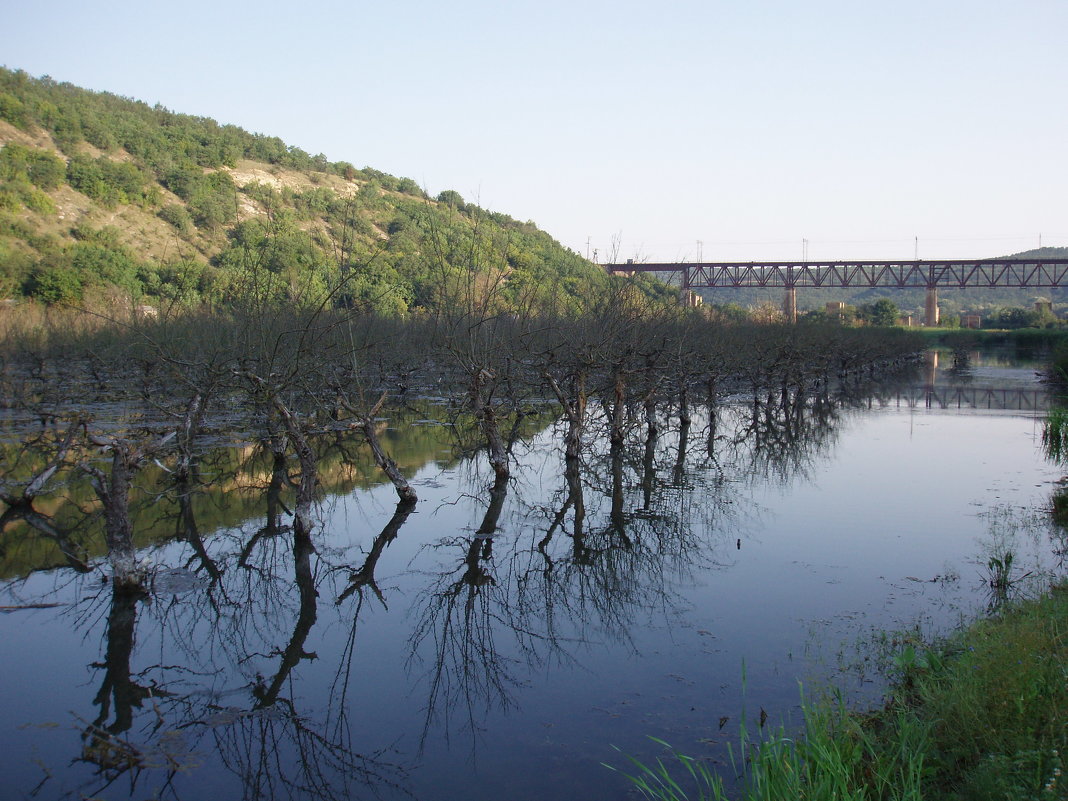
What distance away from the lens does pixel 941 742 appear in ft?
17.6

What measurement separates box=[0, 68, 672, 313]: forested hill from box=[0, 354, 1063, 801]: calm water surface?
432 inches

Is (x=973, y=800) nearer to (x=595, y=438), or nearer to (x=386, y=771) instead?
(x=386, y=771)

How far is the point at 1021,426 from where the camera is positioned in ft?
79.7

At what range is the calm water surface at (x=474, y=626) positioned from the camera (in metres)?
6.04

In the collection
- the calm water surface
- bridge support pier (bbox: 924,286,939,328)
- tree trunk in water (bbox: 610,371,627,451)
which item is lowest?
the calm water surface

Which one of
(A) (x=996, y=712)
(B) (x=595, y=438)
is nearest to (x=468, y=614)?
(A) (x=996, y=712)

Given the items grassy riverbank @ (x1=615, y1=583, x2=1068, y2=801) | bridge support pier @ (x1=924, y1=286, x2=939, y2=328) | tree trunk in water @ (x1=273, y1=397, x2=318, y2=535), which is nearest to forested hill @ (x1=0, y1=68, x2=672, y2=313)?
tree trunk in water @ (x1=273, y1=397, x2=318, y2=535)

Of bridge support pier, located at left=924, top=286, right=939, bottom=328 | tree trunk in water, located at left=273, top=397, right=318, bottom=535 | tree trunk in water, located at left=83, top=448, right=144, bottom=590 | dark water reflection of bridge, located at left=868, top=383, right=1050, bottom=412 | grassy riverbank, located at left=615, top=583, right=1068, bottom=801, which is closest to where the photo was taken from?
grassy riverbank, located at left=615, top=583, right=1068, bottom=801

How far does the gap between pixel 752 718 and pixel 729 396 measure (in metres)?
27.1

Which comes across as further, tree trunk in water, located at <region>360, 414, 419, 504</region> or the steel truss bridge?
the steel truss bridge

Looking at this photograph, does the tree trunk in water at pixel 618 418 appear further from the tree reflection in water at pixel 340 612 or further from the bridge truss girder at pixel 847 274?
the bridge truss girder at pixel 847 274

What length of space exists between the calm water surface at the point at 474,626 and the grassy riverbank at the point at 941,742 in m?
0.40

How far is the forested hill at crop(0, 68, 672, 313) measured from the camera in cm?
4106

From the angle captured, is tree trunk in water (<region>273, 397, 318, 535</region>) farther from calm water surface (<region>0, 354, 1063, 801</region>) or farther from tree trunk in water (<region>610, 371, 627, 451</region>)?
tree trunk in water (<region>610, 371, 627, 451</region>)
